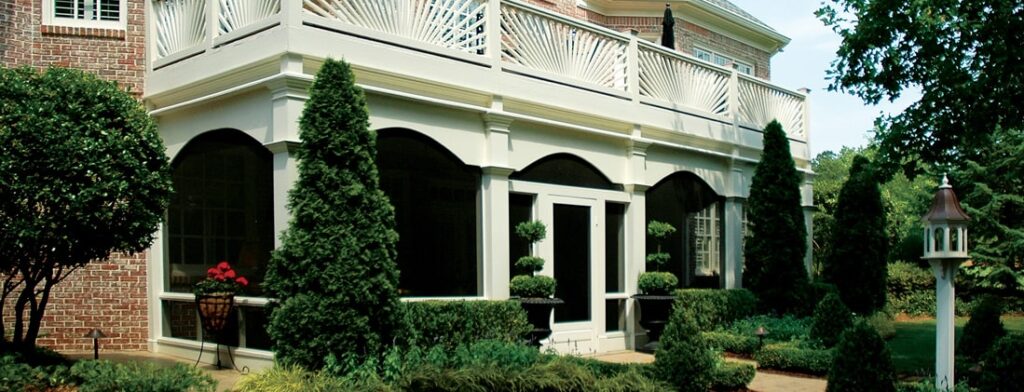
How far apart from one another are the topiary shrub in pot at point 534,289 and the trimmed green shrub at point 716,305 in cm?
265

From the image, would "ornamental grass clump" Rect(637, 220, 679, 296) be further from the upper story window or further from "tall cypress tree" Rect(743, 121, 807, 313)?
the upper story window

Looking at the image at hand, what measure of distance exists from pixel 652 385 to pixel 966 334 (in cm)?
466

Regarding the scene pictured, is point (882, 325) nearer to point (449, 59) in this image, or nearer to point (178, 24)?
point (449, 59)

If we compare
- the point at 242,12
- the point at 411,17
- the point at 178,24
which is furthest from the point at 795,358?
the point at 178,24

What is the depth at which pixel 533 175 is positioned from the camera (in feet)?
40.8

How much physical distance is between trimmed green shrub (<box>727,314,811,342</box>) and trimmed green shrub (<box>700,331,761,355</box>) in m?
0.31

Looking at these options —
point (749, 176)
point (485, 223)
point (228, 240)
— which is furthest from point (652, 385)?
point (749, 176)

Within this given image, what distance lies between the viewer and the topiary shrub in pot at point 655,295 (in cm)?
1360

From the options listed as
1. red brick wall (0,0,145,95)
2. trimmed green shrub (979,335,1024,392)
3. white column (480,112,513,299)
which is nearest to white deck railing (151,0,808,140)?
red brick wall (0,0,145,95)

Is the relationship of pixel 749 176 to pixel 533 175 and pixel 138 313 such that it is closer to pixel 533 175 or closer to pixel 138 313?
pixel 533 175

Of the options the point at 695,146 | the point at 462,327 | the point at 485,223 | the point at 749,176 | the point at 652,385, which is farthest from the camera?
the point at 749,176

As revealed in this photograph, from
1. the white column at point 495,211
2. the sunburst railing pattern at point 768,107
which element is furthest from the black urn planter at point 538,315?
the sunburst railing pattern at point 768,107

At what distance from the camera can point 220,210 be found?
430 inches

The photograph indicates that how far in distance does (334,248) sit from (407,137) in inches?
91.7
